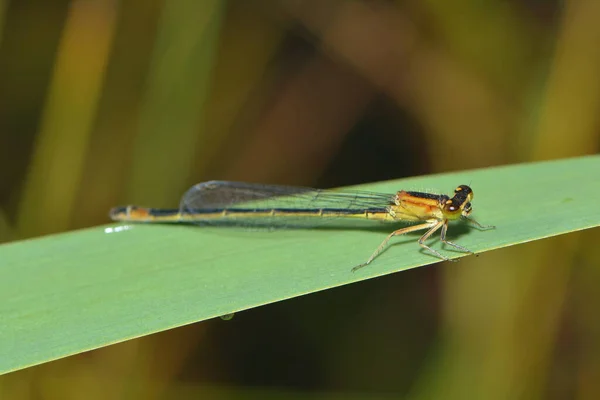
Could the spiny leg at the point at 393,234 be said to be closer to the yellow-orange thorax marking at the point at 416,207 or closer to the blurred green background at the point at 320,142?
the yellow-orange thorax marking at the point at 416,207

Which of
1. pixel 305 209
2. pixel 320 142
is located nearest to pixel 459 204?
pixel 305 209

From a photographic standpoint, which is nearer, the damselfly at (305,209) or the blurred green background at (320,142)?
the damselfly at (305,209)

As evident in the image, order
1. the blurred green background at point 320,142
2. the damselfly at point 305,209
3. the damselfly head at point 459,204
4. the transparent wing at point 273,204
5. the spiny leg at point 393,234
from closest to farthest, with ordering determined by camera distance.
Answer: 1. the spiny leg at point 393,234
2. the damselfly head at point 459,204
3. the damselfly at point 305,209
4. the transparent wing at point 273,204
5. the blurred green background at point 320,142

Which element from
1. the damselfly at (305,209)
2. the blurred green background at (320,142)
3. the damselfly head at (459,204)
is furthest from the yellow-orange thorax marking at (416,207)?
the blurred green background at (320,142)

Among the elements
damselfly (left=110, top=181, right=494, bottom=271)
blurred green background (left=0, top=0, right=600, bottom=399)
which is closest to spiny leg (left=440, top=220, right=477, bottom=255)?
damselfly (left=110, top=181, right=494, bottom=271)

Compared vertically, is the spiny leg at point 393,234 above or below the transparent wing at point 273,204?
below

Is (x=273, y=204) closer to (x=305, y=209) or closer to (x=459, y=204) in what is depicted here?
(x=305, y=209)

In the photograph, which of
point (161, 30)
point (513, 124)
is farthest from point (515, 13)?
point (161, 30)

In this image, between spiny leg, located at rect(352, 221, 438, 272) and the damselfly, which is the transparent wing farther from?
spiny leg, located at rect(352, 221, 438, 272)
